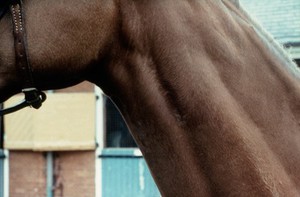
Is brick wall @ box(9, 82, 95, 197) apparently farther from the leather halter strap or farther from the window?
the leather halter strap

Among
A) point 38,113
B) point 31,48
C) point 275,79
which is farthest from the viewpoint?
point 38,113

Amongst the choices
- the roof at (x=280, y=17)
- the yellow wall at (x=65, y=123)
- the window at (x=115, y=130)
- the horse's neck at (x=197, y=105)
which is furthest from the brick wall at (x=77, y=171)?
the horse's neck at (x=197, y=105)

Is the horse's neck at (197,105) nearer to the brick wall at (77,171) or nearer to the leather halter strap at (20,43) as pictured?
the leather halter strap at (20,43)

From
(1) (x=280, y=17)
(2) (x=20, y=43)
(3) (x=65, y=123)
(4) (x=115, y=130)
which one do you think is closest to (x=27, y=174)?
(3) (x=65, y=123)

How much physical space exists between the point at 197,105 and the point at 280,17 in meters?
7.12

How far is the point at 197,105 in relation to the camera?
1666 millimetres

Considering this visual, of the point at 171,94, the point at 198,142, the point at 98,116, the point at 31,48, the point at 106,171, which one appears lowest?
the point at 198,142

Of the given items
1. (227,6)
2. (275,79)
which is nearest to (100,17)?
(227,6)

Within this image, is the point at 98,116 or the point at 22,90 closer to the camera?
the point at 22,90

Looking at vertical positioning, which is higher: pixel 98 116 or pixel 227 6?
pixel 98 116

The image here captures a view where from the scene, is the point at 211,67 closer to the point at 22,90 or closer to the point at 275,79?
the point at 275,79

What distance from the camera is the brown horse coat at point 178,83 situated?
1638 mm

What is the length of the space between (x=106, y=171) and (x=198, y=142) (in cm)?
674

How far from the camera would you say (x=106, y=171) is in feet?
27.2
